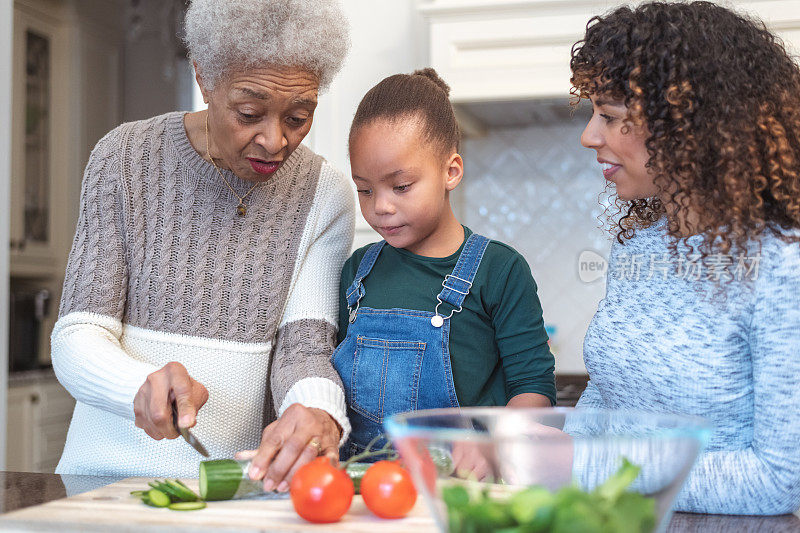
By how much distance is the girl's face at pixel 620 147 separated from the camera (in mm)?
991

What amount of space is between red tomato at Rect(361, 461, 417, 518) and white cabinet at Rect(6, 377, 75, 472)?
2845 mm

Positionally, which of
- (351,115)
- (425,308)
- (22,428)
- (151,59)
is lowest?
(22,428)

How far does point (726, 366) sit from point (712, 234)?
152 millimetres

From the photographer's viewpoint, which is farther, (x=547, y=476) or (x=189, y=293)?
(x=189, y=293)

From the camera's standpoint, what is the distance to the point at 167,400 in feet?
3.42

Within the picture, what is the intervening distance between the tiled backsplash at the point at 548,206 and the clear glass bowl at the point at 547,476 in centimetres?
198

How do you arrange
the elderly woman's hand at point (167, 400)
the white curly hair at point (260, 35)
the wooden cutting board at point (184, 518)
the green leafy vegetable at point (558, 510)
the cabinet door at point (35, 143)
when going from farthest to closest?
the cabinet door at point (35, 143) < the white curly hair at point (260, 35) < the elderly woman's hand at point (167, 400) < the wooden cutting board at point (184, 518) < the green leafy vegetable at point (558, 510)

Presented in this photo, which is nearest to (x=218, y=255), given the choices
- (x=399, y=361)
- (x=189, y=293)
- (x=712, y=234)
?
(x=189, y=293)

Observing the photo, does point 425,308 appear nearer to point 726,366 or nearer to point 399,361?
point 399,361

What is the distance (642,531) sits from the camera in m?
0.59

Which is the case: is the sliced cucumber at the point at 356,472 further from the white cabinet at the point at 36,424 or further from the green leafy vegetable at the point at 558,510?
the white cabinet at the point at 36,424

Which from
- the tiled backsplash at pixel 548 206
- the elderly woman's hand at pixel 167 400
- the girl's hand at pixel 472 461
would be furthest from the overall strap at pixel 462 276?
the tiled backsplash at pixel 548 206

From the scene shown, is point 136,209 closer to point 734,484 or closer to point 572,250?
point 734,484

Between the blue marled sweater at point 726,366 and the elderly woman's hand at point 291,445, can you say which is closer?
the blue marled sweater at point 726,366
